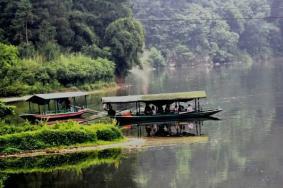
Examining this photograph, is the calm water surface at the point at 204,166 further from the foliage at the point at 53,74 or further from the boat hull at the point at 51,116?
the foliage at the point at 53,74

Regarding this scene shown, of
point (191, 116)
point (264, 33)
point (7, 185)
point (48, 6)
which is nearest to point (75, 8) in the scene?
point (48, 6)

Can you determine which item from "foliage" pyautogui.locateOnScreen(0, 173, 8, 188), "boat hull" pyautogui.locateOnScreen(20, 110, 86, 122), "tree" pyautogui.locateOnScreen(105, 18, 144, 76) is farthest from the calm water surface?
"tree" pyautogui.locateOnScreen(105, 18, 144, 76)

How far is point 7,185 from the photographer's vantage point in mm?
27719

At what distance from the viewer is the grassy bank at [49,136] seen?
116 ft

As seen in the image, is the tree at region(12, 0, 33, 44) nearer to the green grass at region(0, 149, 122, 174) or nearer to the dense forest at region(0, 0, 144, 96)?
the dense forest at region(0, 0, 144, 96)

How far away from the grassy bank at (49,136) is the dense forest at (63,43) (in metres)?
34.0

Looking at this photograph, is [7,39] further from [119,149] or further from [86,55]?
[119,149]

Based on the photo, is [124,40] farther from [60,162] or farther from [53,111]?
[60,162]

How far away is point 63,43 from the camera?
285 ft

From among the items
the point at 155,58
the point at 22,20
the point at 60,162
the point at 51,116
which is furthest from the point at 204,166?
the point at 155,58

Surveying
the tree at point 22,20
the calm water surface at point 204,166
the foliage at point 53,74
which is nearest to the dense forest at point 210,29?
the foliage at point 53,74

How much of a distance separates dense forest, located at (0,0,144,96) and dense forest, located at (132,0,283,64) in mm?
57211

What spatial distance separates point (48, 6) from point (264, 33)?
9743 cm

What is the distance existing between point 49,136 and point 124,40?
53030mm
